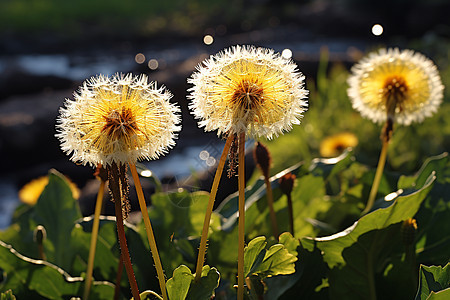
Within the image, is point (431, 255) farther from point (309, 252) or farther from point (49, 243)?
point (49, 243)

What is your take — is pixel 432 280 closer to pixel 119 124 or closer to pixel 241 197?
pixel 241 197

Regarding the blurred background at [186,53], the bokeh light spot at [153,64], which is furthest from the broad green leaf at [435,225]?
the bokeh light spot at [153,64]

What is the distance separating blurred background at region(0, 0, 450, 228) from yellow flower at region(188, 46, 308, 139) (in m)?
0.13

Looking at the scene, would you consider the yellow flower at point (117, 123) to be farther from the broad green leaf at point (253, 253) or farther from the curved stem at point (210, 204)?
the broad green leaf at point (253, 253)

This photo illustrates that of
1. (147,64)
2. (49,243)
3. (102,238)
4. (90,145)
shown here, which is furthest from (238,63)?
(147,64)

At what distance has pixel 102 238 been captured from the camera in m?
1.25

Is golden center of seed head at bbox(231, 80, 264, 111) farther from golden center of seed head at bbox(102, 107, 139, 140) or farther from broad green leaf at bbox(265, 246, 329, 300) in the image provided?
broad green leaf at bbox(265, 246, 329, 300)

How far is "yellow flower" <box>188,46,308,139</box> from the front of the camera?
778mm

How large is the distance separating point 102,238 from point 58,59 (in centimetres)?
1009

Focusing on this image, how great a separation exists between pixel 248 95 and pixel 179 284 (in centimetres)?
31

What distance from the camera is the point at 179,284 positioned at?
32.8 inches

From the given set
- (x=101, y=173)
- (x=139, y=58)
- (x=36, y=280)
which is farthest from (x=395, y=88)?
(x=139, y=58)

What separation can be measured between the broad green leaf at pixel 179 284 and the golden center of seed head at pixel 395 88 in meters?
0.64

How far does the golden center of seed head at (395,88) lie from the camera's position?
120 centimetres
